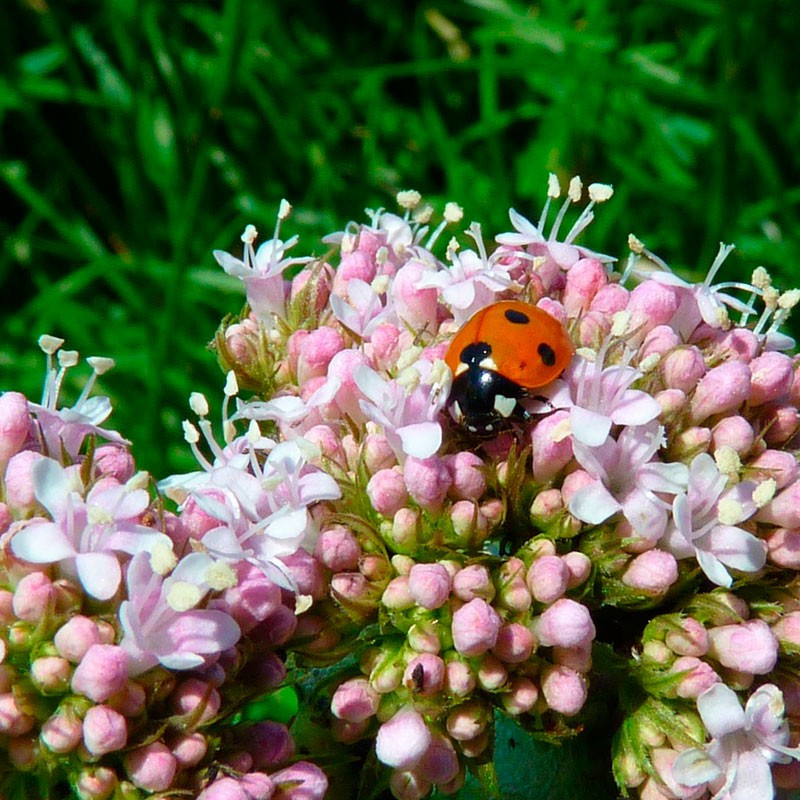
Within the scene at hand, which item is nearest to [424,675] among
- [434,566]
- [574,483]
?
[434,566]

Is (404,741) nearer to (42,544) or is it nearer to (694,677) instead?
(694,677)

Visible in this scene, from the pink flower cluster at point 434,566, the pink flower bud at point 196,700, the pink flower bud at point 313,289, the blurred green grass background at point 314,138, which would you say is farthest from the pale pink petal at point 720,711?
the blurred green grass background at point 314,138

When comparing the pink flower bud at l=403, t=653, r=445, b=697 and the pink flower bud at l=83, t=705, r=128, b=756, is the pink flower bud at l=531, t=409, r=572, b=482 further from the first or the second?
the pink flower bud at l=83, t=705, r=128, b=756

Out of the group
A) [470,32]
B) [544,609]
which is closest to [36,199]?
[470,32]

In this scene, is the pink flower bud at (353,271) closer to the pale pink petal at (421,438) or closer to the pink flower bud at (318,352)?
the pink flower bud at (318,352)

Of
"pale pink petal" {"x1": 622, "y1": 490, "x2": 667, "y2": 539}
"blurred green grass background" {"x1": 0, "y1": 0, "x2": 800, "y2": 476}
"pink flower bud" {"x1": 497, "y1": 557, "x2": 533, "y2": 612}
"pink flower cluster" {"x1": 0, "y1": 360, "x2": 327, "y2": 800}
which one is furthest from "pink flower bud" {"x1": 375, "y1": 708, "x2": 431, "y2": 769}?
"blurred green grass background" {"x1": 0, "y1": 0, "x2": 800, "y2": 476}

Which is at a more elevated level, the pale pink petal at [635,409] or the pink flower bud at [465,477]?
the pale pink petal at [635,409]
